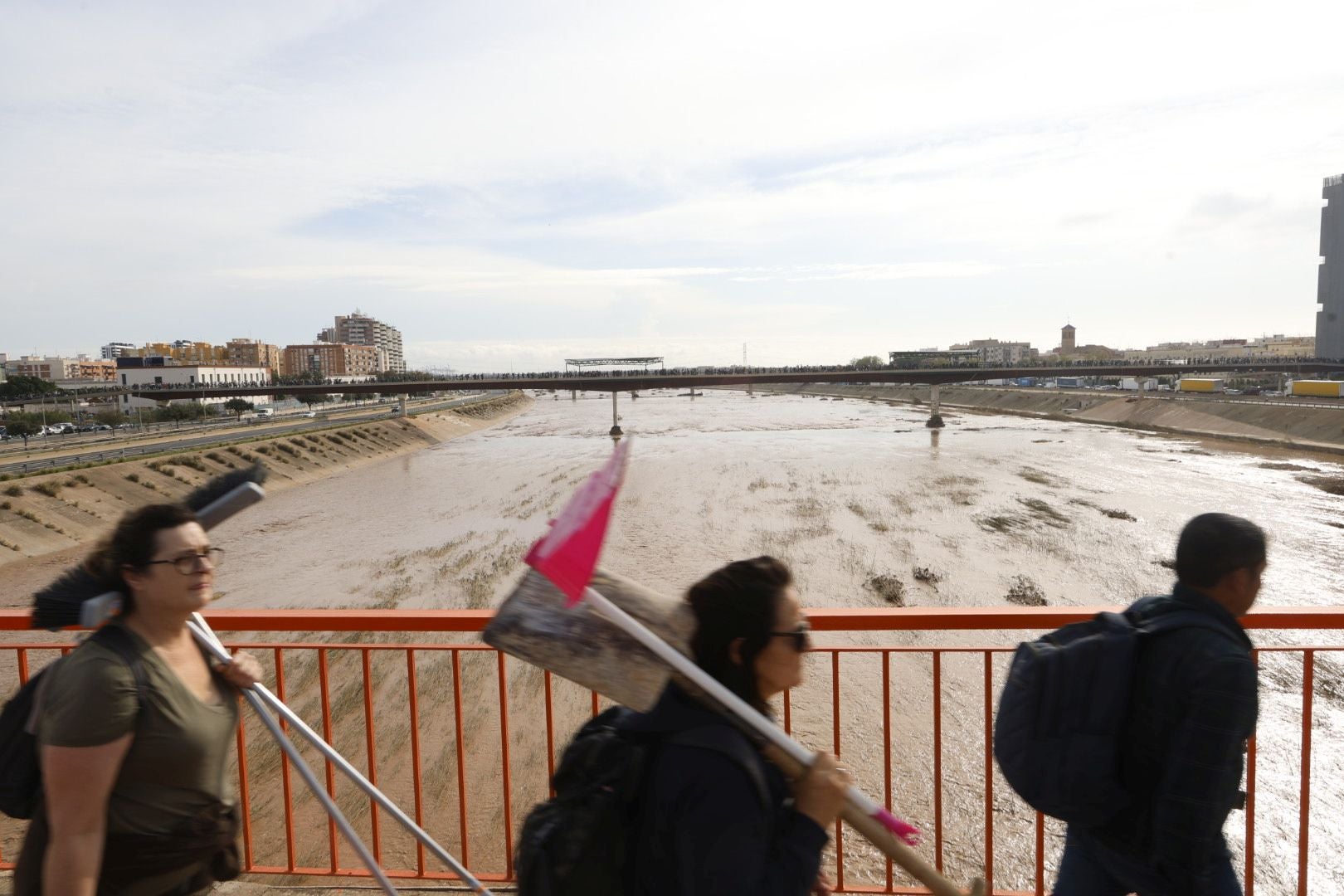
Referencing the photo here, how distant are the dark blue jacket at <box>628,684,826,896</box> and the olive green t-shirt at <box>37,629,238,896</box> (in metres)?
1.02

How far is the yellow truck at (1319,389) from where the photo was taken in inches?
2270

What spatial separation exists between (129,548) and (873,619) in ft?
6.63

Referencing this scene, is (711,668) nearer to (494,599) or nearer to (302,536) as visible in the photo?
(494,599)

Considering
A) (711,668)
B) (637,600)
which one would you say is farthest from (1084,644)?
(637,600)

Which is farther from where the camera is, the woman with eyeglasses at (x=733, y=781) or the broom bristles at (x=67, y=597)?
the broom bristles at (x=67, y=597)

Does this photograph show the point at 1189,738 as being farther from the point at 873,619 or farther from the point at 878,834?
the point at 873,619

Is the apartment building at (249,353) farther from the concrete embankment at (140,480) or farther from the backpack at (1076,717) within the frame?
the backpack at (1076,717)

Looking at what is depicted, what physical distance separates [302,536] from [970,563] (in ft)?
62.2

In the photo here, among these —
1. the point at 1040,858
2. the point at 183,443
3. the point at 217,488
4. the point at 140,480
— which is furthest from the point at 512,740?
the point at 183,443

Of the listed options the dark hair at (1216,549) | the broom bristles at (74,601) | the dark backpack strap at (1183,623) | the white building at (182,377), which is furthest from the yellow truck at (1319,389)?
the white building at (182,377)

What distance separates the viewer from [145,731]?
A: 1.63 m

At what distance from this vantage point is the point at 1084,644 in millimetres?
1703

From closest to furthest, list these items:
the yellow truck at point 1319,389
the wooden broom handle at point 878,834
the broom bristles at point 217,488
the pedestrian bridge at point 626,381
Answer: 1. the wooden broom handle at point 878,834
2. the broom bristles at point 217,488
3. the pedestrian bridge at point 626,381
4. the yellow truck at point 1319,389

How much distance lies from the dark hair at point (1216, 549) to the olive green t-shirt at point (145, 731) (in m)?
2.06
